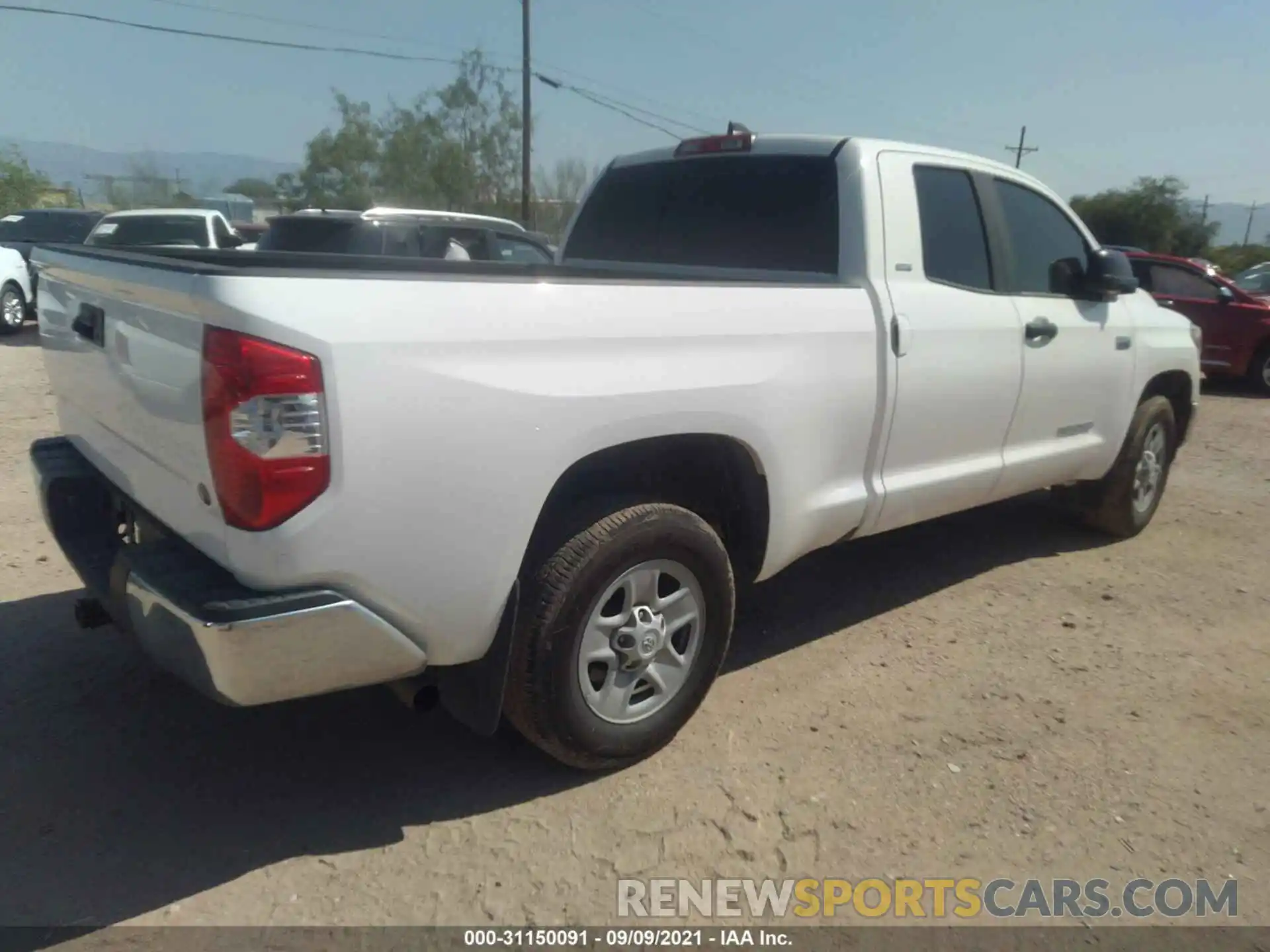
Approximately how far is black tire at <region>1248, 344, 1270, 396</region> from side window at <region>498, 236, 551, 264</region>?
8.91 metres

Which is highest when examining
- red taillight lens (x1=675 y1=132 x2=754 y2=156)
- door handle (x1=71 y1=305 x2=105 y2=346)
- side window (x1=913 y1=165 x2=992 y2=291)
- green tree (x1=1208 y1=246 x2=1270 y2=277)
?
red taillight lens (x1=675 y1=132 x2=754 y2=156)

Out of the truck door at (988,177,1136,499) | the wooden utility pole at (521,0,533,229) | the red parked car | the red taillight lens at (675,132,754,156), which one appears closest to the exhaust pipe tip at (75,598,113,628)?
the red taillight lens at (675,132,754,156)

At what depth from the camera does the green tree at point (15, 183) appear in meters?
34.0

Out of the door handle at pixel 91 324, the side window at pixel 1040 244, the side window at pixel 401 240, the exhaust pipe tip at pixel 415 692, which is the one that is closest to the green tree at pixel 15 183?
the side window at pixel 401 240

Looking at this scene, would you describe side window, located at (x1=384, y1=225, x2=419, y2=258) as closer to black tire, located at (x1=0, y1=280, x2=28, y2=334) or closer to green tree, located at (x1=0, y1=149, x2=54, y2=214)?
black tire, located at (x1=0, y1=280, x2=28, y2=334)

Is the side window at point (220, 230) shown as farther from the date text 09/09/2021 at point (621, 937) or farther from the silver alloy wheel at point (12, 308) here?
the date text 09/09/2021 at point (621, 937)

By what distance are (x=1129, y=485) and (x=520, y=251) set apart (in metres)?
6.42

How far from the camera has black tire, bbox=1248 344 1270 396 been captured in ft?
40.5

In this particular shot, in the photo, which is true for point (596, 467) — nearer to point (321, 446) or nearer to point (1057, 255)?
point (321, 446)

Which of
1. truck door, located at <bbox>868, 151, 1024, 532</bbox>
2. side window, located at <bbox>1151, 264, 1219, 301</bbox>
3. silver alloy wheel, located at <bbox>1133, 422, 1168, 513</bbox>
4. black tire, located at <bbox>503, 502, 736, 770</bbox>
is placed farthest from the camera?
side window, located at <bbox>1151, 264, 1219, 301</bbox>

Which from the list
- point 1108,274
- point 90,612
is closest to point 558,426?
point 90,612

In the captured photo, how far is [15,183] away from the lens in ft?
114

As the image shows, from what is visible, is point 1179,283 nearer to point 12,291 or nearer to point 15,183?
point 12,291

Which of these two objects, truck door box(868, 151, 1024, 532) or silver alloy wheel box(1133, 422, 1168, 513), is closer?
truck door box(868, 151, 1024, 532)
